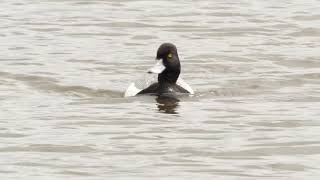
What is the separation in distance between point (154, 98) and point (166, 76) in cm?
57

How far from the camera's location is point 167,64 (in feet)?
60.3

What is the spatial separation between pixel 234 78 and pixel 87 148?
5.97 m

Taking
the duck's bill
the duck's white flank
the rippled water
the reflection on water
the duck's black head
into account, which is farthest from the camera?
the duck's black head

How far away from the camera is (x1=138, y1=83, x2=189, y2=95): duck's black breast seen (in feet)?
59.5

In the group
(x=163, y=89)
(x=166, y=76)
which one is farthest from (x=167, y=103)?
(x=166, y=76)

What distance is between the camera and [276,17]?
25.4 metres

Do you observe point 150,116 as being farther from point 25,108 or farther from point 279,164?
point 279,164

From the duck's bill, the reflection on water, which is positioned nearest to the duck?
the duck's bill

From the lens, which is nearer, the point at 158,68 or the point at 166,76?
the point at 158,68

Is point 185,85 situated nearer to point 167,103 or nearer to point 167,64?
point 167,64

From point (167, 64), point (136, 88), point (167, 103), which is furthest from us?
point (167, 64)

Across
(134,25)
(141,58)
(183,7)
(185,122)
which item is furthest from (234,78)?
(183,7)

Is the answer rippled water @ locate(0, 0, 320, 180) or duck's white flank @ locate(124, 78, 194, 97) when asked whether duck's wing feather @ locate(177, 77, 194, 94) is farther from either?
rippled water @ locate(0, 0, 320, 180)

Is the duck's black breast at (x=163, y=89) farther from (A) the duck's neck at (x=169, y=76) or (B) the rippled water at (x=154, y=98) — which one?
(B) the rippled water at (x=154, y=98)
